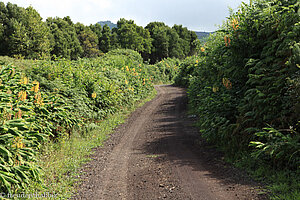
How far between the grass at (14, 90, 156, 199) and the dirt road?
28cm

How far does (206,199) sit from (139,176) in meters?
1.83

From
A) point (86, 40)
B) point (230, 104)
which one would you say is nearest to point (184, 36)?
point (86, 40)

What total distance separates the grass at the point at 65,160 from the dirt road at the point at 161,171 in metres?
0.28

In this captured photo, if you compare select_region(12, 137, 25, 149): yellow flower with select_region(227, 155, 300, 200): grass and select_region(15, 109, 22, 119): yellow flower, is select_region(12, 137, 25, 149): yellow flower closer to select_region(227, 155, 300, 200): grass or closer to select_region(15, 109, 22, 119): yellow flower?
select_region(15, 109, 22, 119): yellow flower

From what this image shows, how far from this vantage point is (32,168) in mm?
4680

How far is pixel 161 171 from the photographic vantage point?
5.74 meters

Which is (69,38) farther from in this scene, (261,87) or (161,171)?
(261,87)

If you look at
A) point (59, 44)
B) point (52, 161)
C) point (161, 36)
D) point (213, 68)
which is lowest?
point (52, 161)

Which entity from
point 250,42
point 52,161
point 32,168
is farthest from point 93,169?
point 250,42

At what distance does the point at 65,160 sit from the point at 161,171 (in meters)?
2.66

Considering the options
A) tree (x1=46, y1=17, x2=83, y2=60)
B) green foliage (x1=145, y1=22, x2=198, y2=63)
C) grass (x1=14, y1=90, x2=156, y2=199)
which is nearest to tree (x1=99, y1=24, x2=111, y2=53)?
tree (x1=46, y1=17, x2=83, y2=60)

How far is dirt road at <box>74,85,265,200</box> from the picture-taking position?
15.2ft

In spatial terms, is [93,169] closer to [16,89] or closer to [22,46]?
[16,89]

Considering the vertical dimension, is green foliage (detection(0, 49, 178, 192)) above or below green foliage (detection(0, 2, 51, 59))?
below
